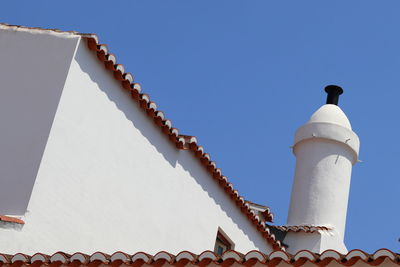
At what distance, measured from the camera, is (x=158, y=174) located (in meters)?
12.8

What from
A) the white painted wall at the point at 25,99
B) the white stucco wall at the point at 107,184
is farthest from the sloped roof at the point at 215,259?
the white painted wall at the point at 25,99

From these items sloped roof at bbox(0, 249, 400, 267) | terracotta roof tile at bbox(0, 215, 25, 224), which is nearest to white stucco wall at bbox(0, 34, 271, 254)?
terracotta roof tile at bbox(0, 215, 25, 224)

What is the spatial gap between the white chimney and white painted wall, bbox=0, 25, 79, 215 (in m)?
9.55

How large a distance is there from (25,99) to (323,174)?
1037 centimetres

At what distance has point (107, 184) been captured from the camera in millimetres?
11633

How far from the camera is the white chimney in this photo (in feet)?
63.0

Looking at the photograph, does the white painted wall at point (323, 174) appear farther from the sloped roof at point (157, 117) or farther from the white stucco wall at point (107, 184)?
the white stucco wall at point (107, 184)

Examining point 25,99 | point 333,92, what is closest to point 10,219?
point 25,99

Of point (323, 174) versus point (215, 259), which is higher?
point (323, 174)

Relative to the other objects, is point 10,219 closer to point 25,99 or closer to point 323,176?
point 25,99

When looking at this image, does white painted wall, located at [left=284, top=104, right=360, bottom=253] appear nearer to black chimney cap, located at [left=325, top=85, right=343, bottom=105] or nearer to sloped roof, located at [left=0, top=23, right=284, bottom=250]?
black chimney cap, located at [left=325, top=85, right=343, bottom=105]

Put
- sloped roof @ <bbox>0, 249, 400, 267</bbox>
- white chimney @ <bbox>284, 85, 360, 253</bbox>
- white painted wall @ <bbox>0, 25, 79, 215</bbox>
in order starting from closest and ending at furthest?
sloped roof @ <bbox>0, 249, 400, 267</bbox> < white painted wall @ <bbox>0, 25, 79, 215</bbox> < white chimney @ <bbox>284, 85, 360, 253</bbox>

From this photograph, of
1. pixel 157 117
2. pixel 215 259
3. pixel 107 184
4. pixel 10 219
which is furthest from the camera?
pixel 157 117

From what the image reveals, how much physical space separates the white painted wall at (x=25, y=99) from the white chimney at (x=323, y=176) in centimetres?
955
